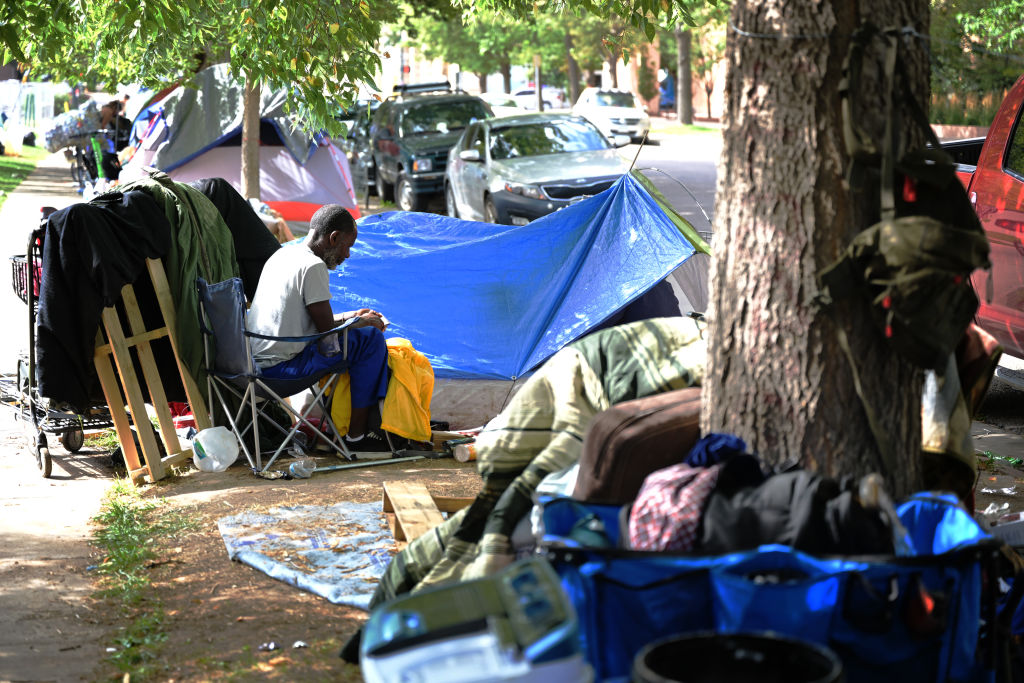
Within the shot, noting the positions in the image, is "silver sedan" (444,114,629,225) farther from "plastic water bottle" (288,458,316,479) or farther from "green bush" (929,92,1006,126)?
"green bush" (929,92,1006,126)

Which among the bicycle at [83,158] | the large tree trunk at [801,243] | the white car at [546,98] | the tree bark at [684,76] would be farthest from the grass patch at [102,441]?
the white car at [546,98]

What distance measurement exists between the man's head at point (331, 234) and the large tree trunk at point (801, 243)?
3794 millimetres

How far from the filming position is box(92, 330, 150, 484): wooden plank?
6.68m

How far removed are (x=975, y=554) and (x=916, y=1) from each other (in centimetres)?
158

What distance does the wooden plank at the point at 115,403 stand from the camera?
6676 mm

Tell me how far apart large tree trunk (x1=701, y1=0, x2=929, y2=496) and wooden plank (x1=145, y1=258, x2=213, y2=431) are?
417 centimetres

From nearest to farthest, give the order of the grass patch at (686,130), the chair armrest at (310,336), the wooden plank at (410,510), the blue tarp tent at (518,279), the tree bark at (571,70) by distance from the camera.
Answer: the wooden plank at (410,510)
the chair armrest at (310,336)
the blue tarp tent at (518,279)
the grass patch at (686,130)
the tree bark at (571,70)

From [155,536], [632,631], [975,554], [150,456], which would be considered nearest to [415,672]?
[632,631]

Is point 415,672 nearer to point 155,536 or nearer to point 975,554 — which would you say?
point 975,554

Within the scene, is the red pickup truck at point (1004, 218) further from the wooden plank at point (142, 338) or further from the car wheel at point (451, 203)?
the car wheel at point (451, 203)

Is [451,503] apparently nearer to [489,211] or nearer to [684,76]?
[489,211]

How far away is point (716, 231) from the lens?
3553 mm

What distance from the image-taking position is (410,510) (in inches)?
200

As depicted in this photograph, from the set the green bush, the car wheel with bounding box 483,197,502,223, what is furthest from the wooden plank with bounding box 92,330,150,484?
the green bush
